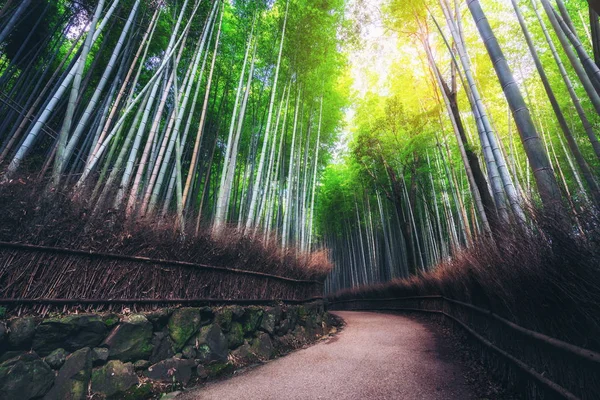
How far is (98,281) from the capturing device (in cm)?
201

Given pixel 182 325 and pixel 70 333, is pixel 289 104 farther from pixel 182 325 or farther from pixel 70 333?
pixel 70 333

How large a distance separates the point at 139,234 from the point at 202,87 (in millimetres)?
5463

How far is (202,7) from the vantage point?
456 centimetres

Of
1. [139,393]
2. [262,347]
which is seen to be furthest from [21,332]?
[262,347]

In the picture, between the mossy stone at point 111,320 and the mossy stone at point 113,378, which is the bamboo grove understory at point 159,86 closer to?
the mossy stone at point 111,320

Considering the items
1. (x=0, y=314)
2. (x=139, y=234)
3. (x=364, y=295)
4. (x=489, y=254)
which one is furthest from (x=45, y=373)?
(x=364, y=295)

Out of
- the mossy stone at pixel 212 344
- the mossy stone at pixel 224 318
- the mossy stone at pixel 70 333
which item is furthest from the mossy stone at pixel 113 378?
the mossy stone at pixel 224 318

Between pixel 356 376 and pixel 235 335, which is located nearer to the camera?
pixel 356 376

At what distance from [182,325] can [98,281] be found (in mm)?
836

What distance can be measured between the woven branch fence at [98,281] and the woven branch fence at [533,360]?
2.66 m

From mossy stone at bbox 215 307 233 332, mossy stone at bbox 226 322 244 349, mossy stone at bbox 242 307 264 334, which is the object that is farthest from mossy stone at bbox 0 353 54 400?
mossy stone at bbox 242 307 264 334

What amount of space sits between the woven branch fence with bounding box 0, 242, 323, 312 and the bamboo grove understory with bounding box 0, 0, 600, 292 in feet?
1.49

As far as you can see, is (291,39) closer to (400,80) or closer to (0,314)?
(400,80)

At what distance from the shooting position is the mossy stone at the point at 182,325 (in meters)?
2.34
